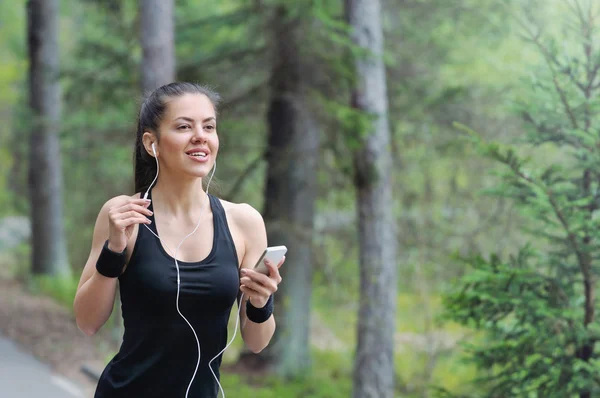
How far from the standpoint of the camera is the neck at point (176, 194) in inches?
110

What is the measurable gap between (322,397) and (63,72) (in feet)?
19.9

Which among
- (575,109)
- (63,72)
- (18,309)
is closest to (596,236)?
(575,109)

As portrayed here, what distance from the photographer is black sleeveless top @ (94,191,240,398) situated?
8.55ft

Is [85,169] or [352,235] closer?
[352,235]

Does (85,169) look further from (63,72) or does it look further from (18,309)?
(63,72)

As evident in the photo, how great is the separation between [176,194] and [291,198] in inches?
335

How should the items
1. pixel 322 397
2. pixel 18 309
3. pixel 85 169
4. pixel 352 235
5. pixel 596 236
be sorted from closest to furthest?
pixel 596 236 → pixel 322 397 → pixel 352 235 → pixel 18 309 → pixel 85 169

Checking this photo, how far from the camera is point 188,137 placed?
8.96 ft

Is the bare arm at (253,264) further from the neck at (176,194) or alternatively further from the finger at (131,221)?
the finger at (131,221)

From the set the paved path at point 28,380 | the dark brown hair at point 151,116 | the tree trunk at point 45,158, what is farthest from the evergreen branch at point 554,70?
the tree trunk at point 45,158

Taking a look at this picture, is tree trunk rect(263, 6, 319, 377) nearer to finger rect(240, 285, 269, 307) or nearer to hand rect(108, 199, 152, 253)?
finger rect(240, 285, 269, 307)

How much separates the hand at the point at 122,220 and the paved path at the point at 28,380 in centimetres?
639

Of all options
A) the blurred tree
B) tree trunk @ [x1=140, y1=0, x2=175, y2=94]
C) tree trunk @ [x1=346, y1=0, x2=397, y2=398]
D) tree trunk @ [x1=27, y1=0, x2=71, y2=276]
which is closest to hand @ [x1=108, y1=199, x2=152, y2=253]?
the blurred tree

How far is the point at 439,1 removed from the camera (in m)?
10.6
